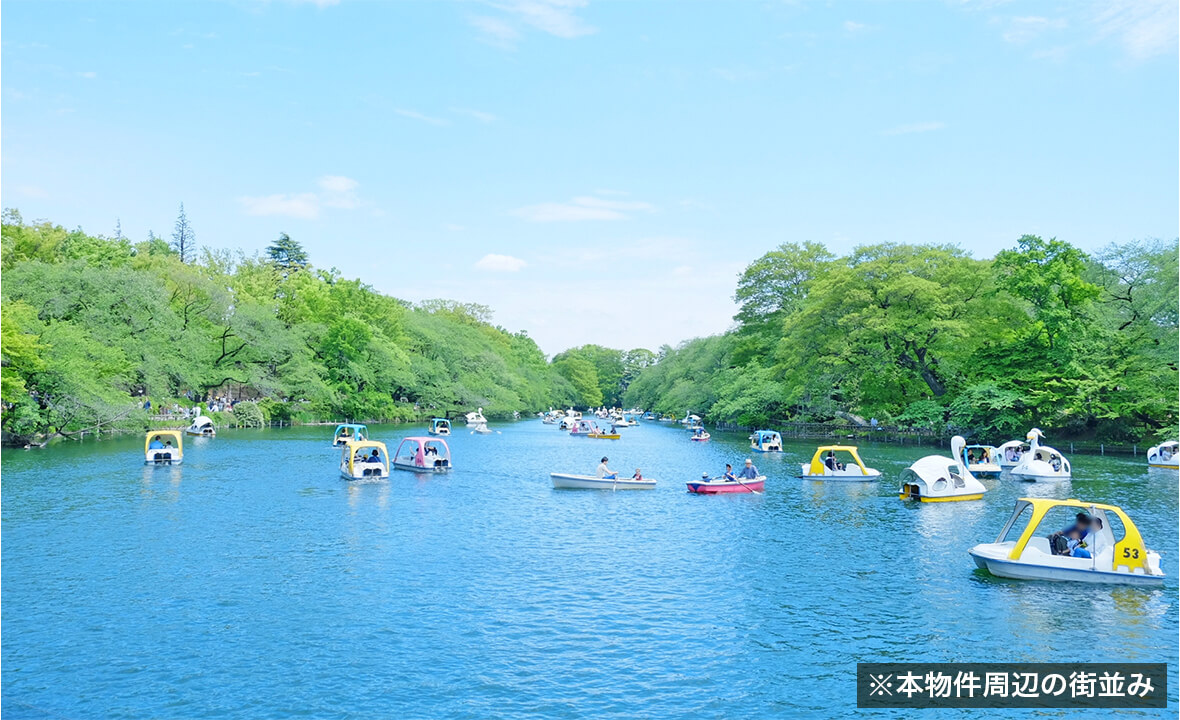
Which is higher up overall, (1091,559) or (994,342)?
(994,342)

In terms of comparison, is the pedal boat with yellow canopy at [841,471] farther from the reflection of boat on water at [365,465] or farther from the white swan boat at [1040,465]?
the reflection of boat on water at [365,465]

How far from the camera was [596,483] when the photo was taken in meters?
38.4

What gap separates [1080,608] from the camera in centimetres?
1852

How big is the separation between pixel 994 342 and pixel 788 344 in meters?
17.2

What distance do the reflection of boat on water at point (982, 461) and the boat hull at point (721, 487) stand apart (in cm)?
1259

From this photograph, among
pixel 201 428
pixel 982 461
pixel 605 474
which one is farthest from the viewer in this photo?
pixel 201 428

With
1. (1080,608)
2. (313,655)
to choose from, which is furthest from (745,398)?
(313,655)

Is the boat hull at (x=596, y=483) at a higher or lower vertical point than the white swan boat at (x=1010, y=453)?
lower

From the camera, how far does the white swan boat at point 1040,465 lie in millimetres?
42125

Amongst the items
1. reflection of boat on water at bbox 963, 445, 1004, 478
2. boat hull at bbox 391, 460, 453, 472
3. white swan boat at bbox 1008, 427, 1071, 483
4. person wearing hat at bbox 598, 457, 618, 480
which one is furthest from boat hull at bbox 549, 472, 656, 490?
white swan boat at bbox 1008, 427, 1071, 483

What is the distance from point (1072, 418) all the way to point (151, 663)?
61.1 metres

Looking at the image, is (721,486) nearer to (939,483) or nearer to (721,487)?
(721,487)

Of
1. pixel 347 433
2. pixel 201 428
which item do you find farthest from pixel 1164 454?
pixel 201 428

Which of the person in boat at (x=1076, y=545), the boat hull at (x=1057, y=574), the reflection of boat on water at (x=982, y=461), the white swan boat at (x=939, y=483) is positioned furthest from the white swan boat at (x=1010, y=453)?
the boat hull at (x=1057, y=574)
